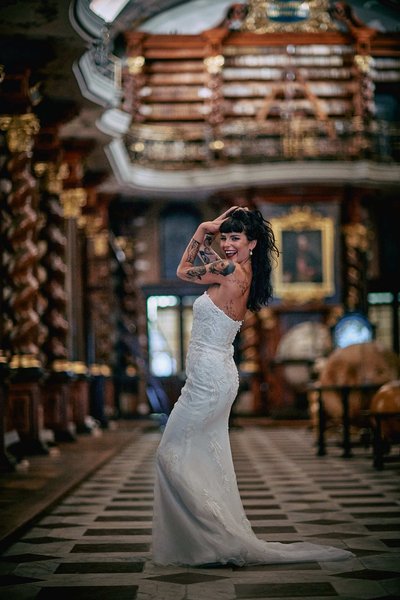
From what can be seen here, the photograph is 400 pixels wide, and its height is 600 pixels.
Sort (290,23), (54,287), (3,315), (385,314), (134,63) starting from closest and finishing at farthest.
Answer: (3,315) → (54,287) → (290,23) → (134,63) → (385,314)

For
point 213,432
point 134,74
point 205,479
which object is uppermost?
point 134,74

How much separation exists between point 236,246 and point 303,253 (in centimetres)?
1695

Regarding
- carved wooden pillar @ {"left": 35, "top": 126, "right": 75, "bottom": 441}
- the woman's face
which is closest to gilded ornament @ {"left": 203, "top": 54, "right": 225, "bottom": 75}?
carved wooden pillar @ {"left": 35, "top": 126, "right": 75, "bottom": 441}

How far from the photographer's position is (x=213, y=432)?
4879mm

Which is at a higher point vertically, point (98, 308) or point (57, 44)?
point (57, 44)

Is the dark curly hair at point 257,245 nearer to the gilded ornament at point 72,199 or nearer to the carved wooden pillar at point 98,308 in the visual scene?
the gilded ornament at point 72,199

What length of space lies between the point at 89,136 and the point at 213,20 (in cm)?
836

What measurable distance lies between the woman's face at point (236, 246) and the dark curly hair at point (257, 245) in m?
0.02

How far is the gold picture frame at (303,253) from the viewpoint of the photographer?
848 inches

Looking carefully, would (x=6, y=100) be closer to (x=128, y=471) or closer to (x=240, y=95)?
(x=128, y=471)

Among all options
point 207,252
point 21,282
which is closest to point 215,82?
point 21,282

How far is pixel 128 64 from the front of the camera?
2153 centimetres

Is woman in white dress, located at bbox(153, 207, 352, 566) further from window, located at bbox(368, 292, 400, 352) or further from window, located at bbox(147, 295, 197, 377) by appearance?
window, located at bbox(368, 292, 400, 352)

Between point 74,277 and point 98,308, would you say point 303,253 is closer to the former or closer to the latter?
point 98,308
